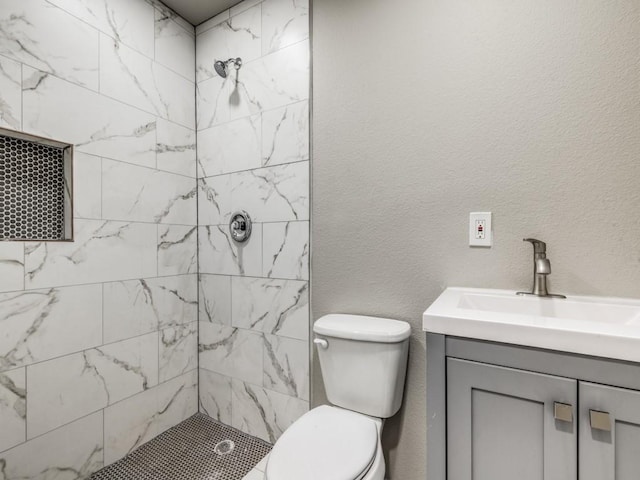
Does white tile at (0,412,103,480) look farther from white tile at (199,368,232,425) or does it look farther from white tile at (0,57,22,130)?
white tile at (0,57,22,130)

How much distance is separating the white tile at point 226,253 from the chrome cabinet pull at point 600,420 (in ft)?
4.70

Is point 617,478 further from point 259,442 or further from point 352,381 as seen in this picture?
point 259,442

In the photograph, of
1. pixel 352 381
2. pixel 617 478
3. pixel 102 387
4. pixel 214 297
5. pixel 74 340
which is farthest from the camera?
pixel 214 297

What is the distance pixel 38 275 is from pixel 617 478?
6.42ft

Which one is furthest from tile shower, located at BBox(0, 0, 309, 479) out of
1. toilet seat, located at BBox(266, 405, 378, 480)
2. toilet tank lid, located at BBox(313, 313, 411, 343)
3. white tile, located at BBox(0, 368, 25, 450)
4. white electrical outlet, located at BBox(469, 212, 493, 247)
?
white electrical outlet, located at BBox(469, 212, 493, 247)

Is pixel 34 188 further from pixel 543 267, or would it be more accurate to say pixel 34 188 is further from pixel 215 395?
pixel 543 267

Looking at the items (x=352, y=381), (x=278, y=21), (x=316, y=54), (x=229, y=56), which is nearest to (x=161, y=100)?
(x=229, y=56)

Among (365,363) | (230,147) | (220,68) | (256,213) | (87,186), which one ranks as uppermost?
(220,68)

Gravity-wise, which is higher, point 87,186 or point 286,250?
point 87,186

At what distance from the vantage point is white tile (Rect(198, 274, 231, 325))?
1.94 meters

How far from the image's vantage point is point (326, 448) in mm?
1090

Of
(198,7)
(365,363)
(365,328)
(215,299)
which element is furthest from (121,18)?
(365,363)

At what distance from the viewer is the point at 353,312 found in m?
1.56

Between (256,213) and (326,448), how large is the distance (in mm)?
1159
